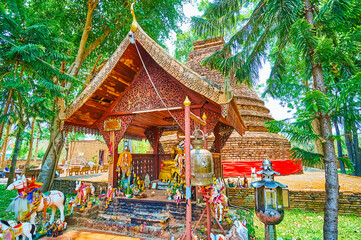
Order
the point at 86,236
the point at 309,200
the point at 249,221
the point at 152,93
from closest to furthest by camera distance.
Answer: the point at 86,236 < the point at 249,221 < the point at 152,93 < the point at 309,200

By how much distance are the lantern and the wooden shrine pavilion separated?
1.65 m

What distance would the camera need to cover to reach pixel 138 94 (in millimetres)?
5676

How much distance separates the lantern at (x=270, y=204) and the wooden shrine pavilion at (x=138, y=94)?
165 cm

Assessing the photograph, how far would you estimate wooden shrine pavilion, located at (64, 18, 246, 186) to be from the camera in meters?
4.70

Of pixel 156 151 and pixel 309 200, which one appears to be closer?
pixel 309 200

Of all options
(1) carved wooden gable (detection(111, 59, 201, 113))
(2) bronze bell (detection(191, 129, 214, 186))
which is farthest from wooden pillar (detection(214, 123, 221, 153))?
(2) bronze bell (detection(191, 129, 214, 186))

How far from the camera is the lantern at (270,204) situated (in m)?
2.99

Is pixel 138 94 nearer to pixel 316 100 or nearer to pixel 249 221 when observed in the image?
pixel 316 100

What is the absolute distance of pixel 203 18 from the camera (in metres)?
6.71

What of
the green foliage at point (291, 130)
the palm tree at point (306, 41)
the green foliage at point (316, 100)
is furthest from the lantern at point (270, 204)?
the palm tree at point (306, 41)

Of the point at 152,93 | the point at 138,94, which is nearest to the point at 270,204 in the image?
the point at 152,93

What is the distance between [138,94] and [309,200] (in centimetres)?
650

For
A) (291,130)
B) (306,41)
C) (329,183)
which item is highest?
(306,41)

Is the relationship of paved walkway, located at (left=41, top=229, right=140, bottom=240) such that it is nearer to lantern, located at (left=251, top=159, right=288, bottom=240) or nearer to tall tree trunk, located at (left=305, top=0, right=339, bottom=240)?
lantern, located at (left=251, top=159, right=288, bottom=240)
